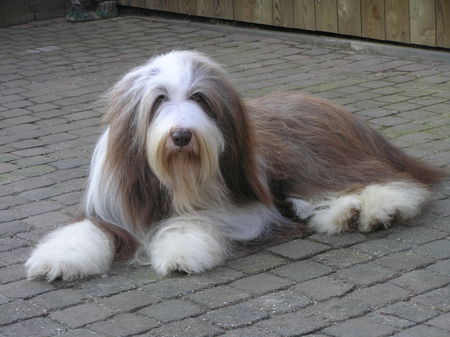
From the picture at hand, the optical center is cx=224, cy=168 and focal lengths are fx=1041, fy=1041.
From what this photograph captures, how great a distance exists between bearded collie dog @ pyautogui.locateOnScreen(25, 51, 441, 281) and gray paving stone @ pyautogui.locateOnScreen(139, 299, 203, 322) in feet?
1.05

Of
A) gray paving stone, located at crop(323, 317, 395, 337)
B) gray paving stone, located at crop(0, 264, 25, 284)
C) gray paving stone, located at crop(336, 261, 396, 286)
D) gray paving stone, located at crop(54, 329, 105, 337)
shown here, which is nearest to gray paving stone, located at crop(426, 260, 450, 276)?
gray paving stone, located at crop(336, 261, 396, 286)

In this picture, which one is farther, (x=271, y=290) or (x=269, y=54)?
(x=269, y=54)

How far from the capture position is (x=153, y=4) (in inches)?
452

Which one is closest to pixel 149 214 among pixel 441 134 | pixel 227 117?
pixel 227 117

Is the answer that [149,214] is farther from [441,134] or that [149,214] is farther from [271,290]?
[441,134]

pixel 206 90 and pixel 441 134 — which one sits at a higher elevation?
pixel 206 90

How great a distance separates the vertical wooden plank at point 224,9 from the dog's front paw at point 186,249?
612 cm

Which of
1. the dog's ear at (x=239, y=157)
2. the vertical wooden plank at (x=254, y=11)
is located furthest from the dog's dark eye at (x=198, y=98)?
the vertical wooden plank at (x=254, y=11)

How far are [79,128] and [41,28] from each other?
4.23 metres

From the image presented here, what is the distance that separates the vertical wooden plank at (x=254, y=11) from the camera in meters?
10.2

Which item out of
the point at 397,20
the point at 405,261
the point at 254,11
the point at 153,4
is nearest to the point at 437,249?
the point at 405,261

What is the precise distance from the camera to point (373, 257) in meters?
4.68

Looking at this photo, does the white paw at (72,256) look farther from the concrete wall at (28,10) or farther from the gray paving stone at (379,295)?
the concrete wall at (28,10)

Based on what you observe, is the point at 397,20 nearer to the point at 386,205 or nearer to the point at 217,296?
the point at 386,205
